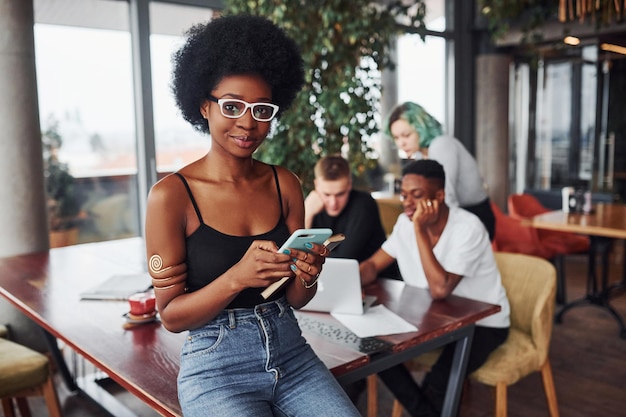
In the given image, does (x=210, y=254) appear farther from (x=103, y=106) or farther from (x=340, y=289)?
(x=103, y=106)

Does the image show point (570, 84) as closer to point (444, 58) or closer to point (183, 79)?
point (444, 58)

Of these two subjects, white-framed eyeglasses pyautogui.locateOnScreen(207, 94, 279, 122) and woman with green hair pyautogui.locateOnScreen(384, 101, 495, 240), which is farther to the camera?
woman with green hair pyautogui.locateOnScreen(384, 101, 495, 240)

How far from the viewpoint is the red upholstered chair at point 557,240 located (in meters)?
5.22

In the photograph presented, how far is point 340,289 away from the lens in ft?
7.59

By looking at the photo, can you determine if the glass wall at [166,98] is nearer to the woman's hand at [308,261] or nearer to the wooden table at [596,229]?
the wooden table at [596,229]

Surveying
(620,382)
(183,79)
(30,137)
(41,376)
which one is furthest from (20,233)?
(620,382)

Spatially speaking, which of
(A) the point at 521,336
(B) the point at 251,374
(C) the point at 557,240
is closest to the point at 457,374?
(A) the point at 521,336

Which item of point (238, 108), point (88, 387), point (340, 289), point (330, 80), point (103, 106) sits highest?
point (330, 80)

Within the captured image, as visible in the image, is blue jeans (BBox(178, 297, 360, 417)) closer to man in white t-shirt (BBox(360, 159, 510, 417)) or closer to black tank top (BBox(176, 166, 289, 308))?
black tank top (BBox(176, 166, 289, 308))

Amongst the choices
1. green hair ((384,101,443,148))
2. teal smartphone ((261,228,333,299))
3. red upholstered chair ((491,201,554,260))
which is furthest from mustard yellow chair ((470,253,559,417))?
red upholstered chair ((491,201,554,260))

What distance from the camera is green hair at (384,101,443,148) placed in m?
3.65

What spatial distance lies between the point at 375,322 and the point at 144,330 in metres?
0.83

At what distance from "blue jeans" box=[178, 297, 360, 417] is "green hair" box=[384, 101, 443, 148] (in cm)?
225

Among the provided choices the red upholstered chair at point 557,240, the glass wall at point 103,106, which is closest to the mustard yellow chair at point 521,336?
the glass wall at point 103,106
